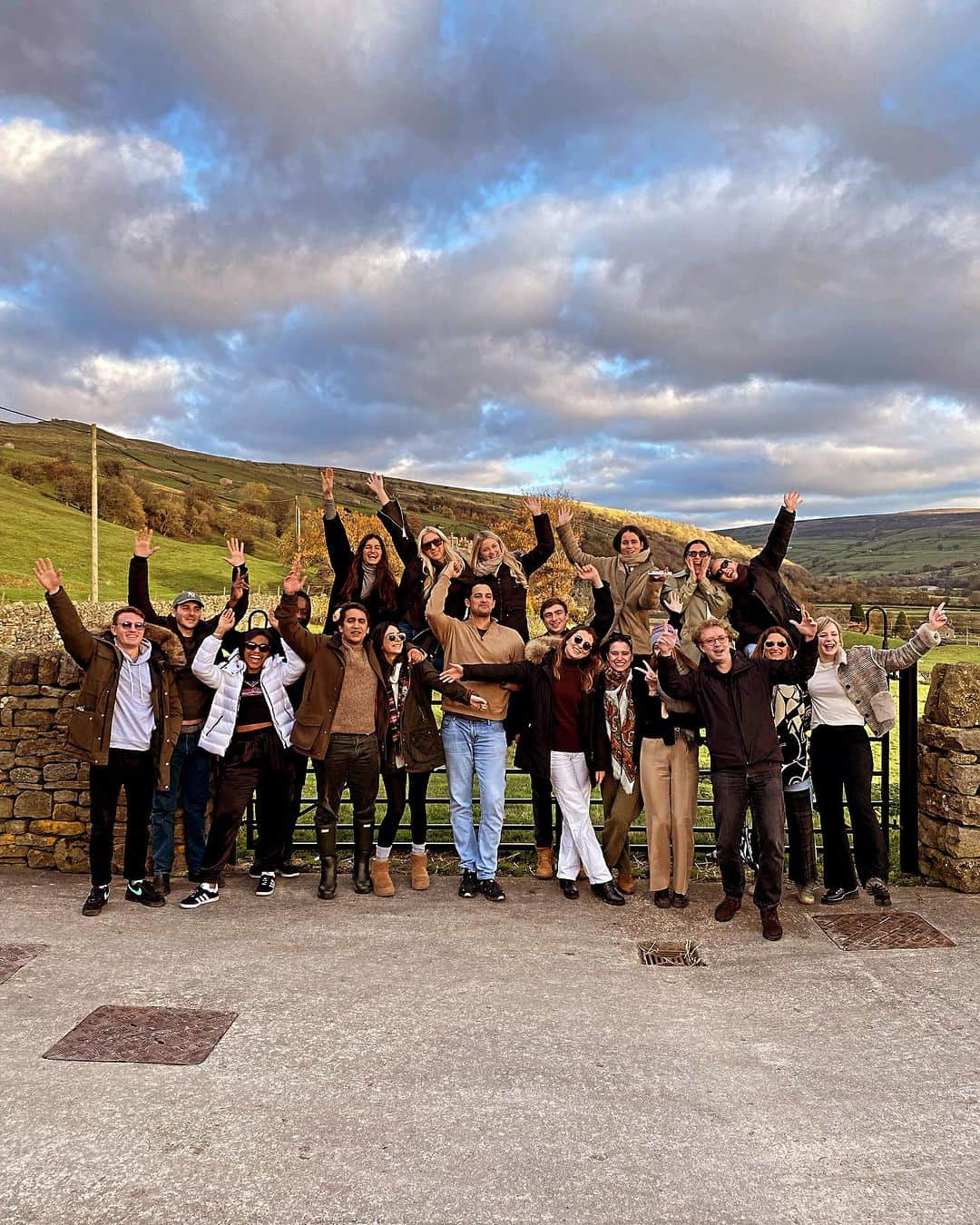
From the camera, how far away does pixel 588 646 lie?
699 centimetres

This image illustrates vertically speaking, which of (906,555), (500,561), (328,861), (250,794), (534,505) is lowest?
(328,861)

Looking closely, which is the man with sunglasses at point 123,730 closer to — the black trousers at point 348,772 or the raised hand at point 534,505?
the black trousers at point 348,772

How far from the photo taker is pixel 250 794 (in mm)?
6910

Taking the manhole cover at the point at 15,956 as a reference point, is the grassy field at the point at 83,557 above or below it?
above

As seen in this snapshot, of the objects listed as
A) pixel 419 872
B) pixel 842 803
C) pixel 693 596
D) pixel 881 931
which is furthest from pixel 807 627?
pixel 419 872

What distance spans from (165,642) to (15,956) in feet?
7.47

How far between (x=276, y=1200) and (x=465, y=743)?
3.98 metres

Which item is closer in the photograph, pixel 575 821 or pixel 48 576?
pixel 48 576

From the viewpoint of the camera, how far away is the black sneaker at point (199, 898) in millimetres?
6605

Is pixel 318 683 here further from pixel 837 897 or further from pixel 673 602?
pixel 837 897

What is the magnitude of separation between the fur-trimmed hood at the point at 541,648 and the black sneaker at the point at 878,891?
114 inches

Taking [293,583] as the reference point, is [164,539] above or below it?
above

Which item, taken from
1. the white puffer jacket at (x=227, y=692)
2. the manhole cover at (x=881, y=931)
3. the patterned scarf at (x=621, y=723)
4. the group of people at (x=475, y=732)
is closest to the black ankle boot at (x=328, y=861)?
the group of people at (x=475, y=732)

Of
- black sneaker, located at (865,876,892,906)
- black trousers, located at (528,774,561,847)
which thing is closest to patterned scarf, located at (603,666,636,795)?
black trousers, located at (528,774,561,847)
